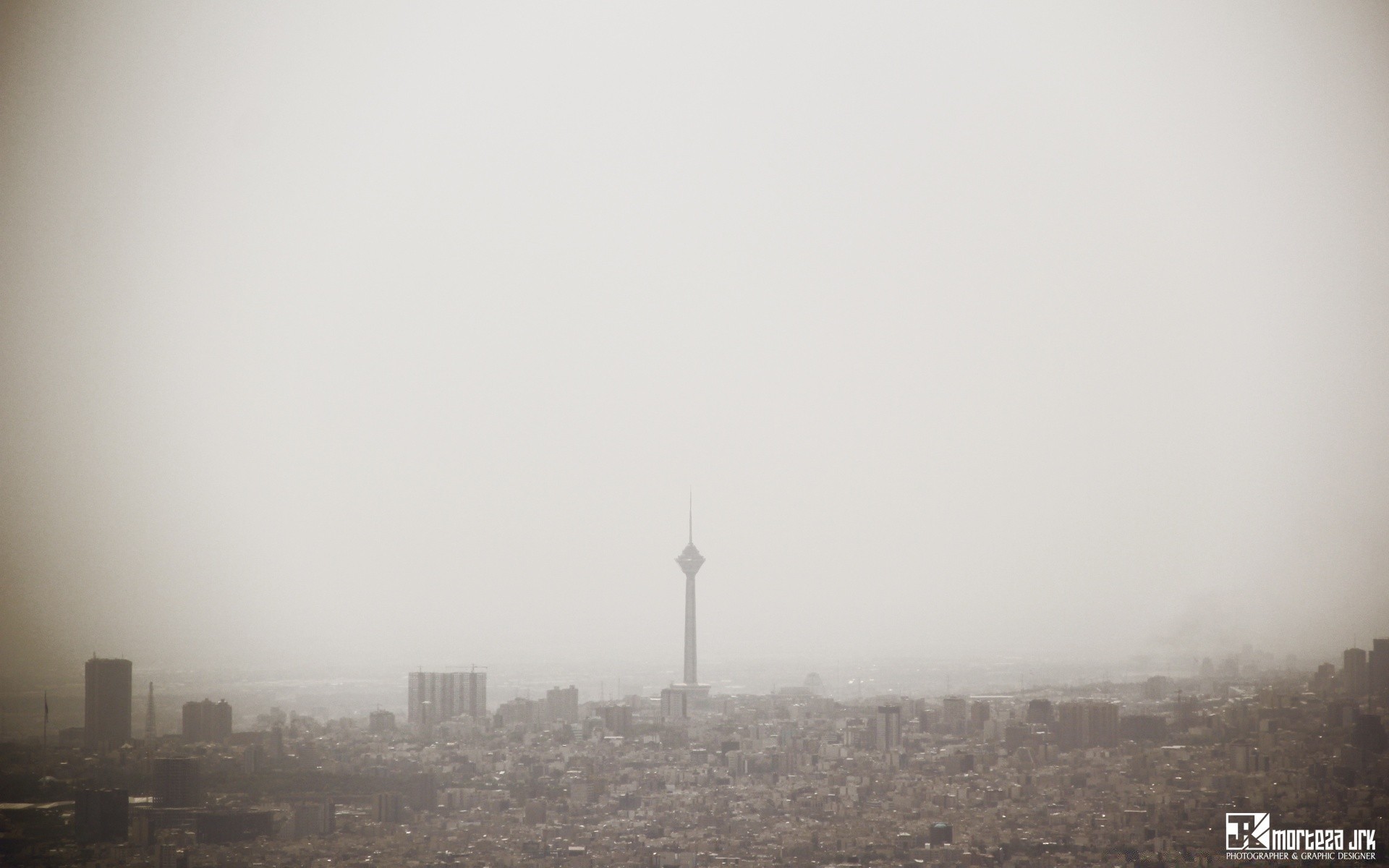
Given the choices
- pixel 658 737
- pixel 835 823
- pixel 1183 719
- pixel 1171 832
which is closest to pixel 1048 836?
pixel 1171 832

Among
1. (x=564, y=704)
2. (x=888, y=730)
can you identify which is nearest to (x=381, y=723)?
(x=564, y=704)

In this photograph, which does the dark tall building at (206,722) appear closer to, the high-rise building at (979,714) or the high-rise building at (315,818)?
the high-rise building at (315,818)

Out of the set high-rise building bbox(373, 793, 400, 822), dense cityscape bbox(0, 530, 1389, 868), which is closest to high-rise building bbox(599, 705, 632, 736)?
dense cityscape bbox(0, 530, 1389, 868)

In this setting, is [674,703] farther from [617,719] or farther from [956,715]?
[956,715]

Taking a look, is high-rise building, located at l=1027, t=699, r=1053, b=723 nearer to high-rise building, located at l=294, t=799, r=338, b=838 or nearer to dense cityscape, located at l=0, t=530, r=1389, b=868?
dense cityscape, located at l=0, t=530, r=1389, b=868

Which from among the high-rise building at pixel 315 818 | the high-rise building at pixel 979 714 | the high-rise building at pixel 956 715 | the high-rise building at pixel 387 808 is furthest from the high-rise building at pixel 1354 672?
the high-rise building at pixel 315 818

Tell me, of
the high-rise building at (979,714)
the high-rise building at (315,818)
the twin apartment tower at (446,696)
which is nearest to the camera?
the high-rise building at (315,818)
